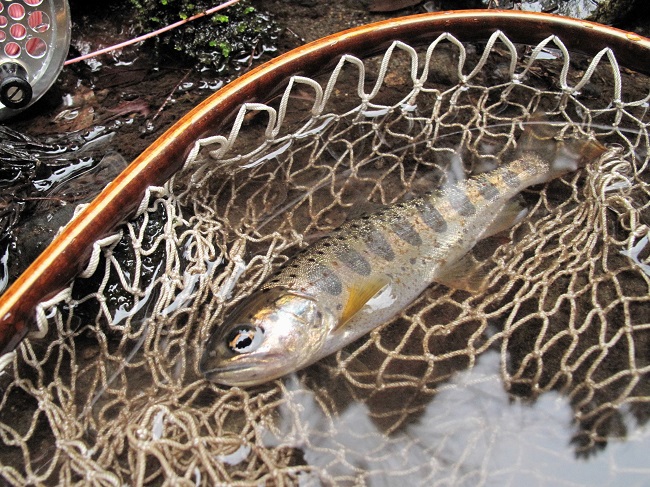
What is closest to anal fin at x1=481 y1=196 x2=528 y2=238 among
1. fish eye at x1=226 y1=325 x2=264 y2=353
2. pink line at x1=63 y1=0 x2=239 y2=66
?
fish eye at x1=226 y1=325 x2=264 y2=353

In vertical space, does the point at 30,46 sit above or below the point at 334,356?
above

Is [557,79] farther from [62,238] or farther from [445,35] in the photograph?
[62,238]

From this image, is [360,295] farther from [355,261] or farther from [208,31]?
[208,31]

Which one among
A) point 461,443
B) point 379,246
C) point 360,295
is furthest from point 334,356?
point 461,443

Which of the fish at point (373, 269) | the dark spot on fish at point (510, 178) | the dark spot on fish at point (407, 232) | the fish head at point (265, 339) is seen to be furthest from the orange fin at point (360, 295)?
the dark spot on fish at point (510, 178)

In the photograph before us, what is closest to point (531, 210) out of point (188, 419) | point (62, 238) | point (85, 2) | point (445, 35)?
point (445, 35)

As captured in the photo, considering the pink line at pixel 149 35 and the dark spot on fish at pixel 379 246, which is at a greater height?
the pink line at pixel 149 35

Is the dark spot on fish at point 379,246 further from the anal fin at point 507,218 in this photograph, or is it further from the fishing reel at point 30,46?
the fishing reel at point 30,46
